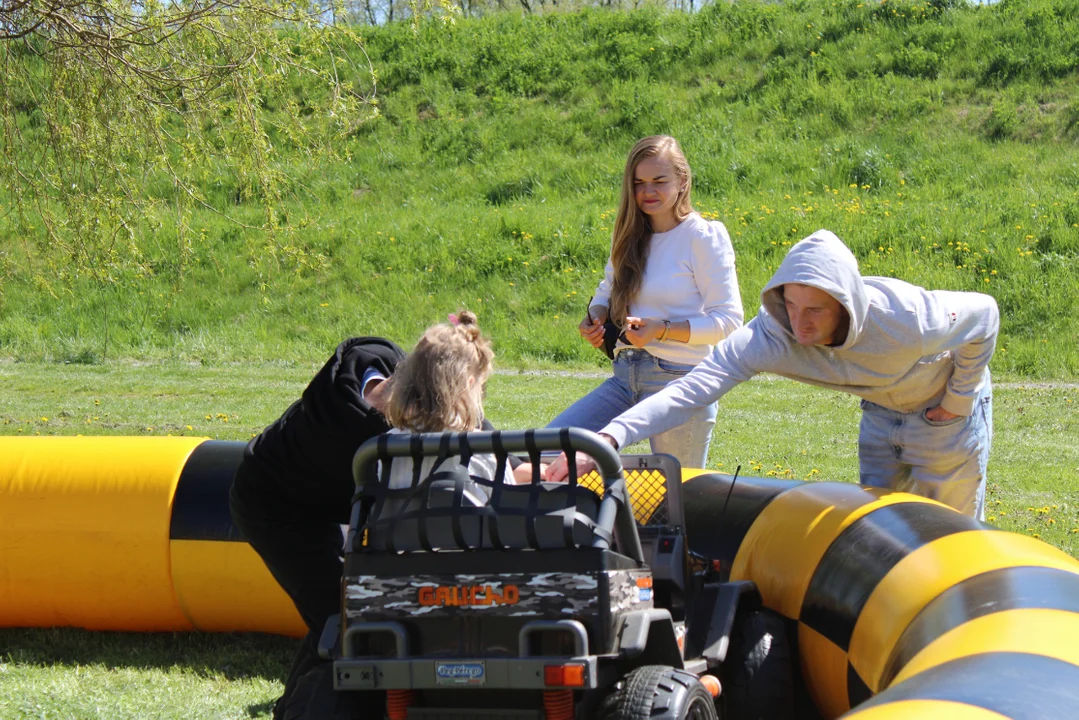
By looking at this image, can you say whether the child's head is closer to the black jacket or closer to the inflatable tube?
the black jacket

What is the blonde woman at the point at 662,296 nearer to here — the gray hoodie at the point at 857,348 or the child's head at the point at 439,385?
the gray hoodie at the point at 857,348

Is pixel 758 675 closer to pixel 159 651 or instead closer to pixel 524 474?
pixel 524 474

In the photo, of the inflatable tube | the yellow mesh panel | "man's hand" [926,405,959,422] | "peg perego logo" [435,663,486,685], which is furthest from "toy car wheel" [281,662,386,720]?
"man's hand" [926,405,959,422]

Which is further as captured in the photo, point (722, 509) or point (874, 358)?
point (722, 509)

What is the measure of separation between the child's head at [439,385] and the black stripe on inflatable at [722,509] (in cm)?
135

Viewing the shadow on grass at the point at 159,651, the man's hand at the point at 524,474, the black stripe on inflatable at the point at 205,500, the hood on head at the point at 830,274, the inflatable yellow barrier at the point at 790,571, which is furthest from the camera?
the black stripe on inflatable at the point at 205,500

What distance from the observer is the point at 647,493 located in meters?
4.06

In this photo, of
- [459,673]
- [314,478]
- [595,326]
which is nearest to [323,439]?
[314,478]

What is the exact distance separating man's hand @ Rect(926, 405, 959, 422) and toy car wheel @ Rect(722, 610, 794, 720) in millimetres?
1022

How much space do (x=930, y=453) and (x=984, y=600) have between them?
135 centimetres

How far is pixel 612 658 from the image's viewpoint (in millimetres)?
3012

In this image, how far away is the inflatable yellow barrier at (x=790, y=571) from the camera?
267cm

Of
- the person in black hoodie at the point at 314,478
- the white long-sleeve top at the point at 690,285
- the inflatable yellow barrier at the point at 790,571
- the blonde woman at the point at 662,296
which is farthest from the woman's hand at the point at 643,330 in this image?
the person in black hoodie at the point at 314,478

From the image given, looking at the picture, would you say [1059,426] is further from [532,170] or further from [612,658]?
[532,170]
